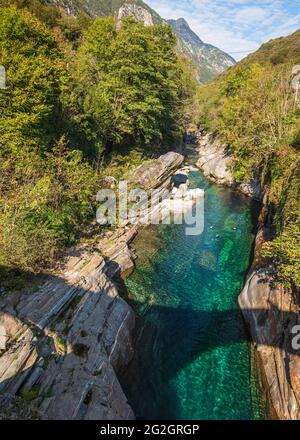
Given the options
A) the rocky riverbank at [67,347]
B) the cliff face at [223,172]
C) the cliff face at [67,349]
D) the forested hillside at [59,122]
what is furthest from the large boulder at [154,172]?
the cliff face at [67,349]

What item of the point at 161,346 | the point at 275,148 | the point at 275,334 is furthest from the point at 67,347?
the point at 275,148

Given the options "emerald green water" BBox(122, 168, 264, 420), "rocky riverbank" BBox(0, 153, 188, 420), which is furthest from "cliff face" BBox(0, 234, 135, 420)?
"emerald green water" BBox(122, 168, 264, 420)

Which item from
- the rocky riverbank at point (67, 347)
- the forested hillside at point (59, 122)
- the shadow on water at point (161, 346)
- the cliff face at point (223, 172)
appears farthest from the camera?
the cliff face at point (223, 172)

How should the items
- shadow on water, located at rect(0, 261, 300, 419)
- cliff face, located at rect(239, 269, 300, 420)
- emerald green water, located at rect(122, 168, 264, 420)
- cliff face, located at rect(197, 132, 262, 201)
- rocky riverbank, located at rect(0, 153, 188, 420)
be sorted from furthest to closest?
cliff face, located at rect(197, 132, 262, 201) → emerald green water, located at rect(122, 168, 264, 420) → shadow on water, located at rect(0, 261, 300, 419) → cliff face, located at rect(239, 269, 300, 420) → rocky riverbank, located at rect(0, 153, 188, 420)

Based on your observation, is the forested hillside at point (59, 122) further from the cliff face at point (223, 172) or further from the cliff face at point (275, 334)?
the cliff face at point (275, 334)

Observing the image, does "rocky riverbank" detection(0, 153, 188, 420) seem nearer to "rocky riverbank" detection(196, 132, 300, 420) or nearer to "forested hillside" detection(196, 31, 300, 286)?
"rocky riverbank" detection(196, 132, 300, 420)

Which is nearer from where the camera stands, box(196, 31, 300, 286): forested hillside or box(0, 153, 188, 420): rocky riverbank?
box(0, 153, 188, 420): rocky riverbank
